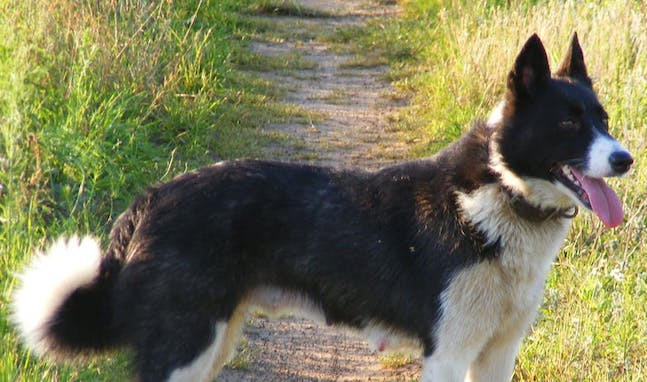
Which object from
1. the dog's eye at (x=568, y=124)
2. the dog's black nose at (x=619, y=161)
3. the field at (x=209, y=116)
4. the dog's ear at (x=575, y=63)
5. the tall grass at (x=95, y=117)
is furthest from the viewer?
the field at (x=209, y=116)

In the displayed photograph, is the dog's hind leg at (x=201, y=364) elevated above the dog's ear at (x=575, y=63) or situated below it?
below

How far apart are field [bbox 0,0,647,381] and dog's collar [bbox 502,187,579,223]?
2.77 ft

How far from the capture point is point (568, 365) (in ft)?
13.0

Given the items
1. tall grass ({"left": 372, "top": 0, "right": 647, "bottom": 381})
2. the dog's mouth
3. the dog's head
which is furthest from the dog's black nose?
tall grass ({"left": 372, "top": 0, "right": 647, "bottom": 381})

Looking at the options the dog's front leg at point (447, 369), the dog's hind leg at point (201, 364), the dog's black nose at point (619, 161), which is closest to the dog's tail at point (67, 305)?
the dog's hind leg at point (201, 364)

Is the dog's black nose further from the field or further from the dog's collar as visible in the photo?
the field

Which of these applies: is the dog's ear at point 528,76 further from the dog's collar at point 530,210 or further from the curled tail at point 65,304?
the curled tail at point 65,304

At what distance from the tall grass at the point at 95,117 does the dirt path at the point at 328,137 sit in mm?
390

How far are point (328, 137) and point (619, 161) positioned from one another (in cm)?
392

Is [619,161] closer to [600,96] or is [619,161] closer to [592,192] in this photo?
[592,192]

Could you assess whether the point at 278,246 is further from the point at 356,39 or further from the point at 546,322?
the point at 356,39

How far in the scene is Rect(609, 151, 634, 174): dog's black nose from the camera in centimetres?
319

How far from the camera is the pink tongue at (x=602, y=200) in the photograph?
327cm

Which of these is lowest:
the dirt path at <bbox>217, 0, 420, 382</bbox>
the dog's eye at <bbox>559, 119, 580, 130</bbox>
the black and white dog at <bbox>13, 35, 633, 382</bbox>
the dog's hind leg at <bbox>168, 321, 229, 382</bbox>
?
the dirt path at <bbox>217, 0, 420, 382</bbox>
